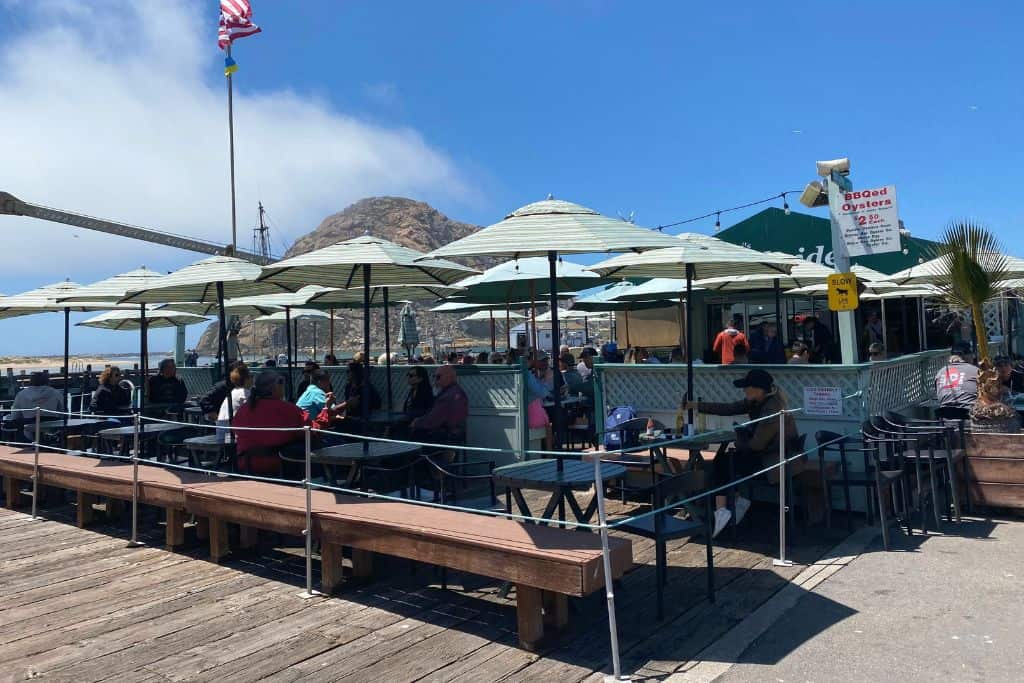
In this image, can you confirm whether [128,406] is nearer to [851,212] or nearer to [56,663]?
[56,663]

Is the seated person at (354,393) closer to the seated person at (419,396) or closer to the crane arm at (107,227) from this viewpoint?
the seated person at (419,396)

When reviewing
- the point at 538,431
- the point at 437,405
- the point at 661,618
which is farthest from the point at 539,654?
the point at 538,431

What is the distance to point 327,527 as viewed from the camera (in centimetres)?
493

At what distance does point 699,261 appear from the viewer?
230 inches

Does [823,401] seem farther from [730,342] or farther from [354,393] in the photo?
[354,393]

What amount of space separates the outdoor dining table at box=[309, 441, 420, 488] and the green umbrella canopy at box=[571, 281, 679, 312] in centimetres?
628

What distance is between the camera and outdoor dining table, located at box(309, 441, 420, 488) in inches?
220

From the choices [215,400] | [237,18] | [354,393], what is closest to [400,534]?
[354,393]

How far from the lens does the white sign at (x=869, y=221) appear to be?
7156 millimetres

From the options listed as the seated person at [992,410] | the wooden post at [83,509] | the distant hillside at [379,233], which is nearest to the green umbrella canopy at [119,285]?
the wooden post at [83,509]

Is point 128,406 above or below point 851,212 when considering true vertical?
below

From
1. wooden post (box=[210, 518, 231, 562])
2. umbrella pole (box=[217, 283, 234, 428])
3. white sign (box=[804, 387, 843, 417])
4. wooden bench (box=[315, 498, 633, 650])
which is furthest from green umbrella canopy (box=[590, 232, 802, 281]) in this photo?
wooden post (box=[210, 518, 231, 562])

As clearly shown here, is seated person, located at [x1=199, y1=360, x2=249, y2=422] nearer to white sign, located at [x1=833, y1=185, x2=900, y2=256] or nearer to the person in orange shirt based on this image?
the person in orange shirt

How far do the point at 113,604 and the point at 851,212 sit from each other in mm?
7147
